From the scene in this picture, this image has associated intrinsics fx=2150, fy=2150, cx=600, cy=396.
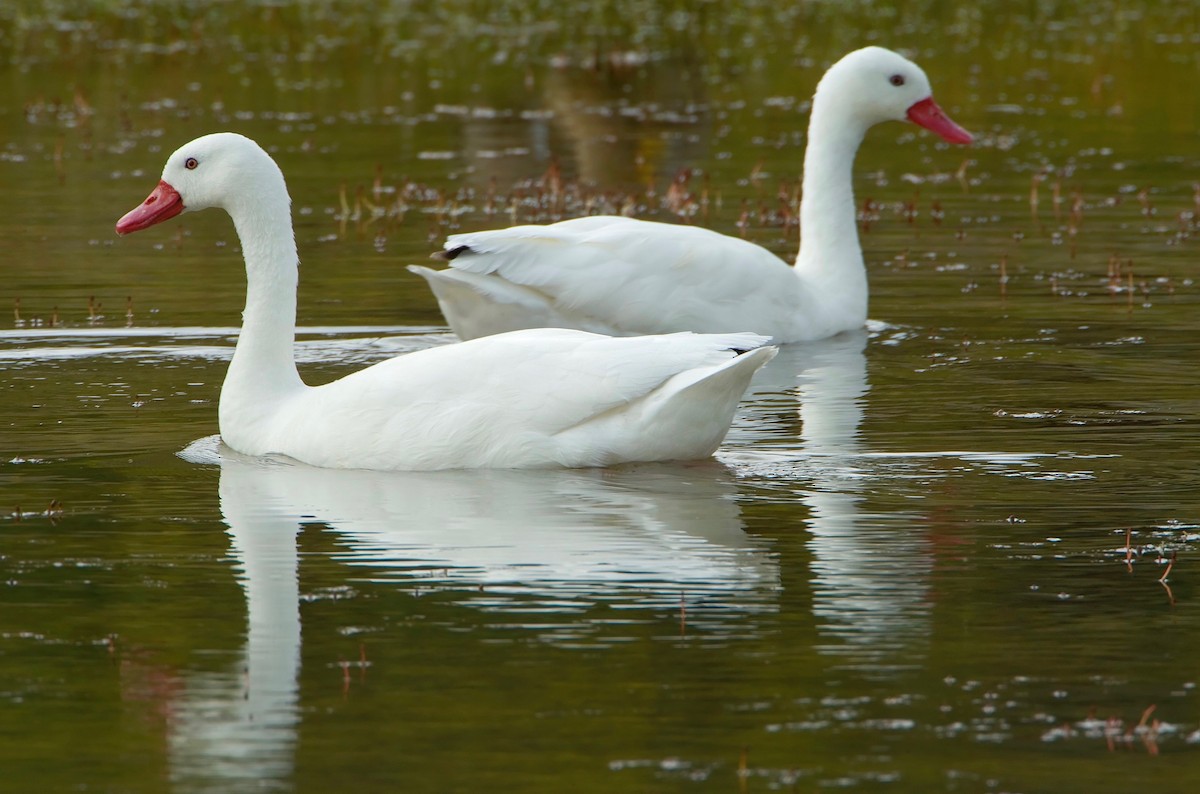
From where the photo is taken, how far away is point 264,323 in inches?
373

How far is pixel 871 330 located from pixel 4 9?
2982 centimetres

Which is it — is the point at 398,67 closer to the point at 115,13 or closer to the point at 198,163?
the point at 115,13

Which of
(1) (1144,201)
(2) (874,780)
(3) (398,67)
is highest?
(3) (398,67)

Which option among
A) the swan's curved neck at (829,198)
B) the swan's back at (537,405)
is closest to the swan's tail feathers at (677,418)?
the swan's back at (537,405)

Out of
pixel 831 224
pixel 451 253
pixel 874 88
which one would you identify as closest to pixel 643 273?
pixel 451 253

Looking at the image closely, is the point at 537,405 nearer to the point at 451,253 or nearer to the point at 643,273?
the point at 451,253

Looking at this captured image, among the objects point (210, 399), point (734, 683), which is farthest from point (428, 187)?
point (734, 683)

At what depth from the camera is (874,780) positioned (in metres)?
5.16

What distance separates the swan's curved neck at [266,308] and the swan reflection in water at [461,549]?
0.34 m

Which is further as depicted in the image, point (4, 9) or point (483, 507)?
point (4, 9)

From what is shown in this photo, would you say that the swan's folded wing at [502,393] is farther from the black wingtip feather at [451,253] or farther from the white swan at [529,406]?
the black wingtip feather at [451,253]

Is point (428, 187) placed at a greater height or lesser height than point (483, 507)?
greater

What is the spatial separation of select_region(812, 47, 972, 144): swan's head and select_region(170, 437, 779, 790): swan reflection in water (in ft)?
18.7

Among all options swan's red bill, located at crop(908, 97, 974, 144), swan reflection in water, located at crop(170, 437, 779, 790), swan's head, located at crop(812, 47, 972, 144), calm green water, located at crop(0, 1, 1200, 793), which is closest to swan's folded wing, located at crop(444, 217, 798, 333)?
calm green water, located at crop(0, 1, 1200, 793)
